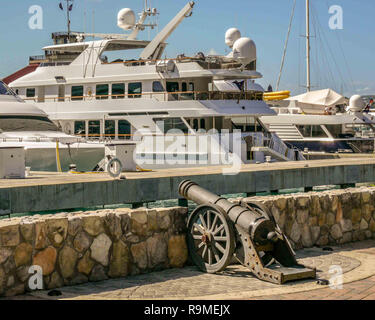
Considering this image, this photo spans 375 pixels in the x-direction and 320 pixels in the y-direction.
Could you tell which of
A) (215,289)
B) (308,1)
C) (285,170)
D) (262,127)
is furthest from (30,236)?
(308,1)

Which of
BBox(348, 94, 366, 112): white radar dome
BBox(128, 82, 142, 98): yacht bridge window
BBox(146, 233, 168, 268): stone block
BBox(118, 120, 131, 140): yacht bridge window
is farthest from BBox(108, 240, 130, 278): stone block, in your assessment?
BBox(348, 94, 366, 112): white radar dome

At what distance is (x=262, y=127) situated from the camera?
30828mm

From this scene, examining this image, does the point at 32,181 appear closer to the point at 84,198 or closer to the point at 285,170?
the point at 84,198

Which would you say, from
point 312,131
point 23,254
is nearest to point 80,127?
point 312,131

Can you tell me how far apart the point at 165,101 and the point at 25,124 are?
6.55 meters

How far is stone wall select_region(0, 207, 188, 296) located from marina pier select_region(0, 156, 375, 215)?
125 inches

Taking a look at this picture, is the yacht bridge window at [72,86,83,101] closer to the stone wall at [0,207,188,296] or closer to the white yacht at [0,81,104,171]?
the white yacht at [0,81,104,171]

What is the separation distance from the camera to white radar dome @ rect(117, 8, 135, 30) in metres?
36.2

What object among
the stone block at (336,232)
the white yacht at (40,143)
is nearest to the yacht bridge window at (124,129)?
the white yacht at (40,143)

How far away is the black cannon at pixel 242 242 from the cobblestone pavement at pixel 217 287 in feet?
0.53

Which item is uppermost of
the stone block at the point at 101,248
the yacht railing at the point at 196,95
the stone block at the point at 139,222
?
the yacht railing at the point at 196,95

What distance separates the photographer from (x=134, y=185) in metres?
13.6

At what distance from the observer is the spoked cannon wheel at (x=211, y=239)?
8.98 m

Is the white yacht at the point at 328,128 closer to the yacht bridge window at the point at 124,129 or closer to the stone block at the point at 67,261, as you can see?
the yacht bridge window at the point at 124,129
